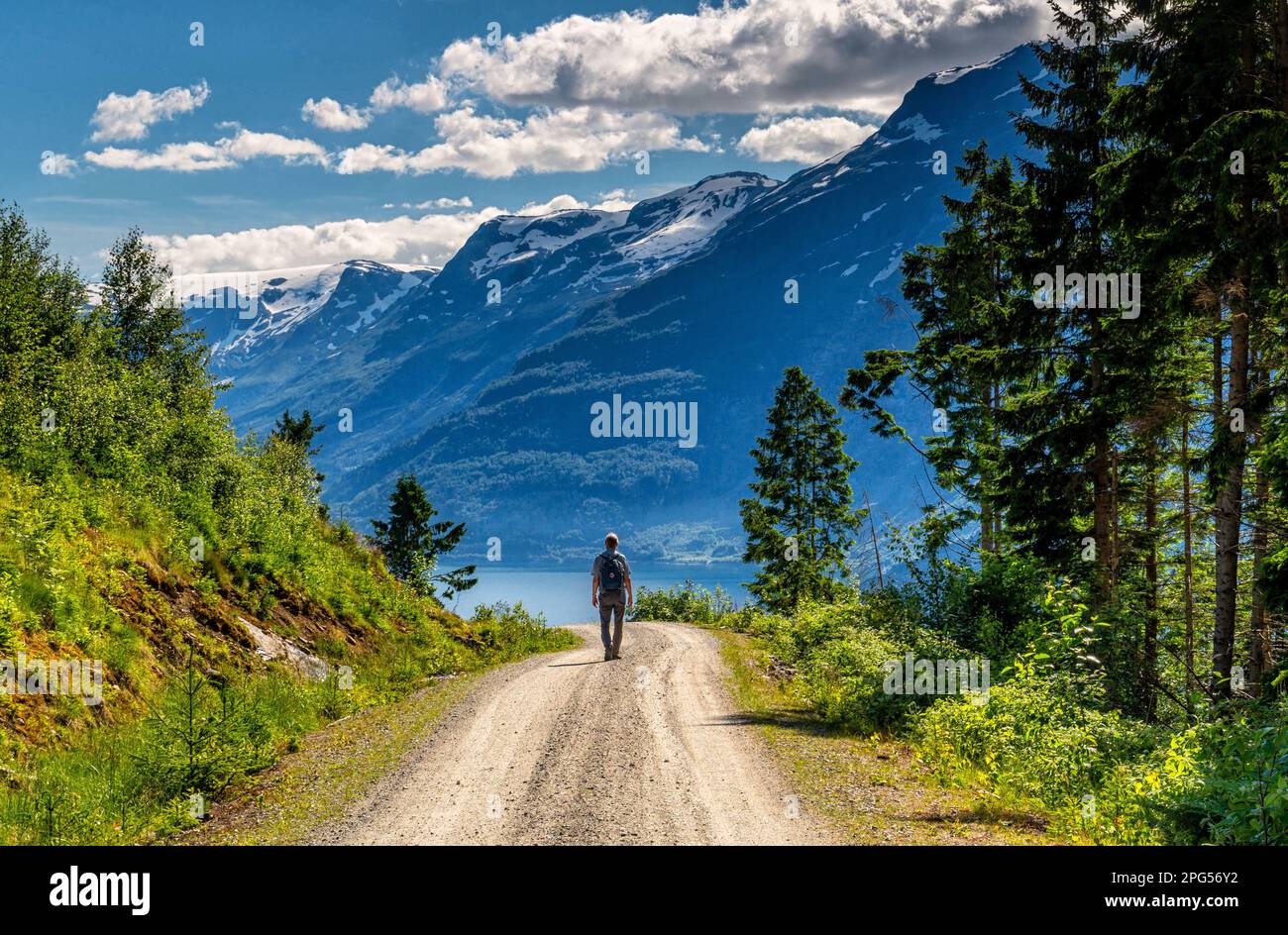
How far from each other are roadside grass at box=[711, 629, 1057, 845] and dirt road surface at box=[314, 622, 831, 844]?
347mm

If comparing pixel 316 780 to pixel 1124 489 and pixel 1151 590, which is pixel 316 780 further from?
pixel 1124 489

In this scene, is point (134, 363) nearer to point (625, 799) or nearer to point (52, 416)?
point (52, 416)

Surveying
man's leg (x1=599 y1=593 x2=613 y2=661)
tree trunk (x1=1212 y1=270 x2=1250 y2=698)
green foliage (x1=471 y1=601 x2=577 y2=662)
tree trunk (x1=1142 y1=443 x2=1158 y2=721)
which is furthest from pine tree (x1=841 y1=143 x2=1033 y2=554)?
green foliage (x1=471 y1=601 x2=577 y2=662)

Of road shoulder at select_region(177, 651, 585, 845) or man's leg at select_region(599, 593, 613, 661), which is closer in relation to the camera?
road shoulder at select_region(177, 651, 585, 845)

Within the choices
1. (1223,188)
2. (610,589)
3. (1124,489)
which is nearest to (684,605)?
(610,589)

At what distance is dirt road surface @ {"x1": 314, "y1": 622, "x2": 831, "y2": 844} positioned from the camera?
7.66 m

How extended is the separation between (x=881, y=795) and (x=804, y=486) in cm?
3908

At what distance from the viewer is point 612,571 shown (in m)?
19.9

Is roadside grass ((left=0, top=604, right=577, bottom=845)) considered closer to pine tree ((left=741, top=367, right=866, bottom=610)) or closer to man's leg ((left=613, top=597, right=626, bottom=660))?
man's leg ((left=613, top=597, right=626, bottom=660))

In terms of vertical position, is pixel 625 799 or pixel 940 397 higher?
pixel 940 397

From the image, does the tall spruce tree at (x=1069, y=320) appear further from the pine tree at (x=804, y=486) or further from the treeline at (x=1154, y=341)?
the pine tree at (x=804, y=486)
